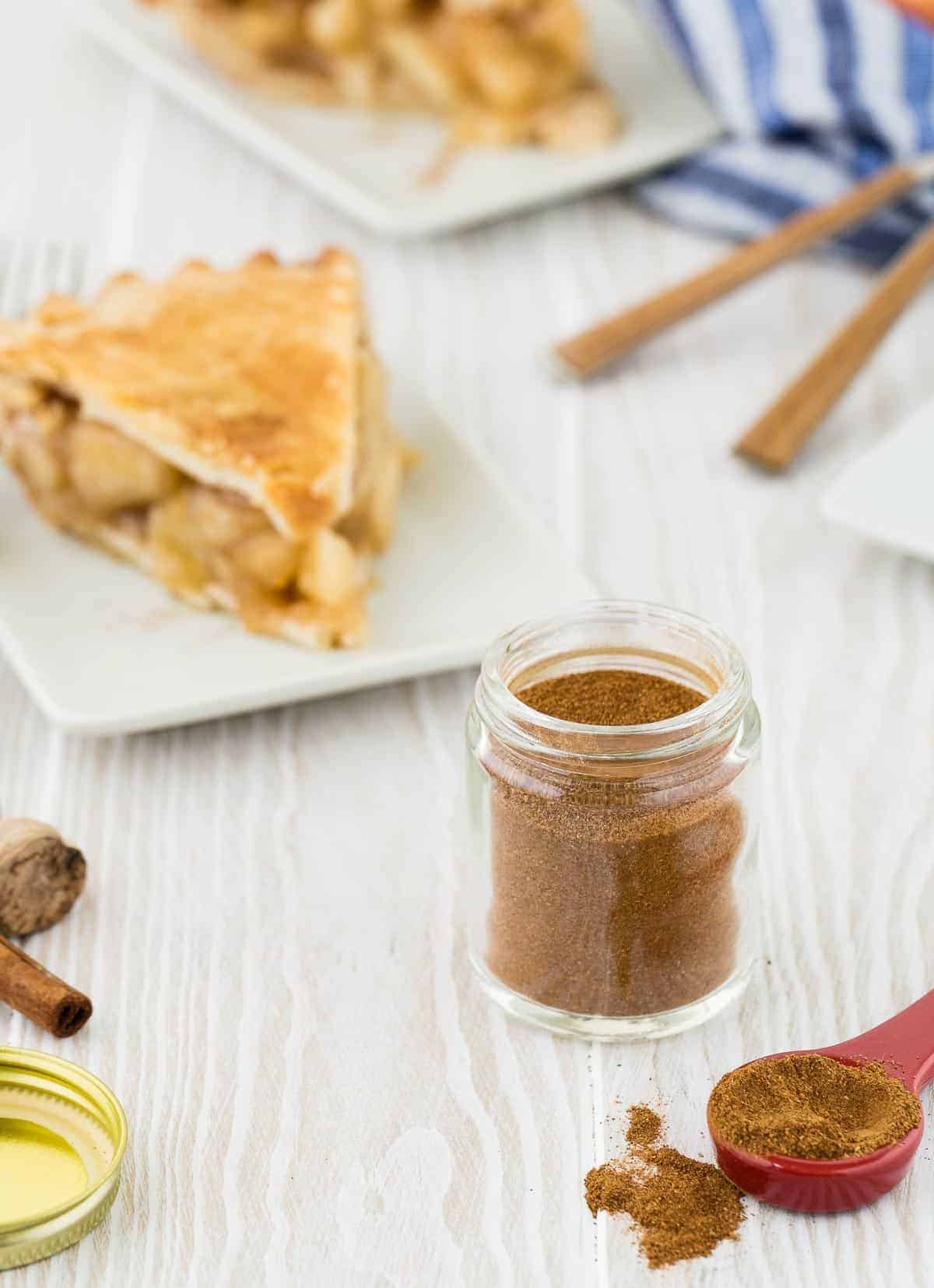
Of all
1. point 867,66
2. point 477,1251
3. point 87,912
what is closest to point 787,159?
point 867,66

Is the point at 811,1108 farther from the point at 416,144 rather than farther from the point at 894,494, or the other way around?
the point at 416,144

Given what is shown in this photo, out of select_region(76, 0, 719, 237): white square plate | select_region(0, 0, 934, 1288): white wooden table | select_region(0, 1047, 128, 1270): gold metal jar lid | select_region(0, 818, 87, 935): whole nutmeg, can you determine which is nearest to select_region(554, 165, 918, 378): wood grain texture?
select_region(0, 0, 934, 1288): white wooden table

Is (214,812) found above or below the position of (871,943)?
below

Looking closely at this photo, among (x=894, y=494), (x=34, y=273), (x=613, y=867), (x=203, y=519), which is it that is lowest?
(x=34, y=273)

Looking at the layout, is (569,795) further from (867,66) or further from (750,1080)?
(867,66)

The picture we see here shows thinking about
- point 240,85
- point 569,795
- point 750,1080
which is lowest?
point 240,85

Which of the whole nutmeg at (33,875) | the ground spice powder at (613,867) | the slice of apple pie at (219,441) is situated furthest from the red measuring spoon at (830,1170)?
the slice of apple pie at (219,441)

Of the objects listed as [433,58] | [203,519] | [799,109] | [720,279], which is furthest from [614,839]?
[433,58]

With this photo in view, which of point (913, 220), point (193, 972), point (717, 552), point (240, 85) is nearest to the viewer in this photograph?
point (193, 972)
